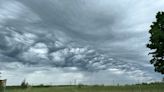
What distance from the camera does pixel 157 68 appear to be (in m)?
64.0

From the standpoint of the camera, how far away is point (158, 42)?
63.7 m

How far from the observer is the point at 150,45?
213ft

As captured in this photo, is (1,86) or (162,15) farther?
(162,15)

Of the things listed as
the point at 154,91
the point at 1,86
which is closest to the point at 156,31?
the point at 154,91

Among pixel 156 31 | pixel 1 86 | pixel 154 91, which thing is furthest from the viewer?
pixel 156 31

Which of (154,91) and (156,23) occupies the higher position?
(156,23)

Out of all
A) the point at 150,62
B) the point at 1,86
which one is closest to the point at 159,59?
the point at 150,62

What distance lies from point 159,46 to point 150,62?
155 inches

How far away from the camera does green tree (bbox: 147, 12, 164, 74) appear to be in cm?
6298

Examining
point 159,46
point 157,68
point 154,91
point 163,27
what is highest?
point 163,27

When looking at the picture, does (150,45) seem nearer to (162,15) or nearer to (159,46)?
(159,46)

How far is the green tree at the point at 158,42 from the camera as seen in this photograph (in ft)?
207

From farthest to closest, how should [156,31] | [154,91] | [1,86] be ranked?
[156,31]
[154,91]
[1,86]

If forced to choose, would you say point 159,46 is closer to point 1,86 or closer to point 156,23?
point 156,23
